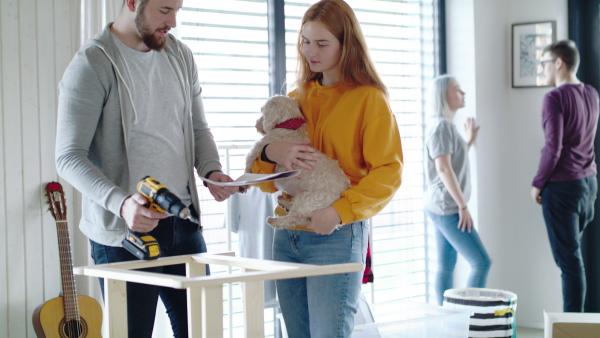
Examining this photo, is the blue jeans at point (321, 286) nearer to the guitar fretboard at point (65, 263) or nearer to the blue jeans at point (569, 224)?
the guitar fretboard at point (65, 263)

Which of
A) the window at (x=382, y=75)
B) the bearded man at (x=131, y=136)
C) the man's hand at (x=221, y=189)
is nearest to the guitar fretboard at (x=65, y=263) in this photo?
the window at (x=382, y=75)

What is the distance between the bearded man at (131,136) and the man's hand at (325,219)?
12.3 inches

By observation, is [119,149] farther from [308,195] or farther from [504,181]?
[504,181]

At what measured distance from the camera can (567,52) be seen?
3.62 metres

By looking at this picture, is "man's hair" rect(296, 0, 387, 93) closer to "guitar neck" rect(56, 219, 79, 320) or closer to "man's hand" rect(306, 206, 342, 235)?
"man's hand" rect(306, 206, 342, 235)

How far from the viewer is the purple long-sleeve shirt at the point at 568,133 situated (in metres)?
3.60

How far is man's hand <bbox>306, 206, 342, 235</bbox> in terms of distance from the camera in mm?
1615

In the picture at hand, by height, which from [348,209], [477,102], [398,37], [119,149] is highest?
[398,37]

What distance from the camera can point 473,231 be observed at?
3543mm

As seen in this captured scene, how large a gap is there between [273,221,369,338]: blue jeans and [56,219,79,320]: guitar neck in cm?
119

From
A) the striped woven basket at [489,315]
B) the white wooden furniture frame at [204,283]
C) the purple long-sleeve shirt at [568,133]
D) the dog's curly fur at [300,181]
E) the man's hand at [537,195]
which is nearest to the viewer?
the white wooden furniture frame at [204,283]

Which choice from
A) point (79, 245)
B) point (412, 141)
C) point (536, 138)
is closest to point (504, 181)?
point (536, 138)

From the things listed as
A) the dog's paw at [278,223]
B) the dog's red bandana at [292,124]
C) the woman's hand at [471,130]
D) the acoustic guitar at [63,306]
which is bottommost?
the acoustic guitar at [63,306]

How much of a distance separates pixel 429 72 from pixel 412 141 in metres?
0.46
